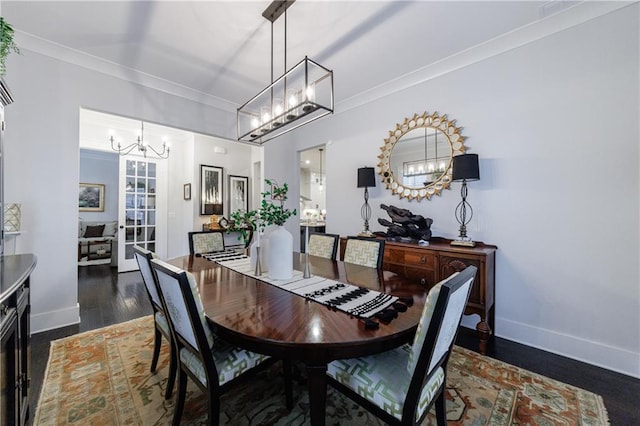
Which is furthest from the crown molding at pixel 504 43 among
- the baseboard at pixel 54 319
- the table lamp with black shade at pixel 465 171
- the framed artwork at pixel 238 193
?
the baseboard at pixel 54 319

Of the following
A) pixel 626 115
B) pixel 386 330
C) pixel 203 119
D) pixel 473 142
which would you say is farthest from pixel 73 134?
pixel 626 115

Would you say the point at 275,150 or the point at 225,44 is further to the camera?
the point at 275,150

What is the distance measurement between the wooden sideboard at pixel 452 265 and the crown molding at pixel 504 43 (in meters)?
1.81

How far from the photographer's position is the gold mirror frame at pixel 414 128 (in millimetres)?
2748

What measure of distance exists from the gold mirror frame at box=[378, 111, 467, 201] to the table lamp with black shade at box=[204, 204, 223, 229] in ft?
11.8

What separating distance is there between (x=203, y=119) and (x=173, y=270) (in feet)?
10.0

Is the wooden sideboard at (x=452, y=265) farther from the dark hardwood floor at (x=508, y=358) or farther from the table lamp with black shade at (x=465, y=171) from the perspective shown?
the dark hardwood floor at (x=508, y=358)

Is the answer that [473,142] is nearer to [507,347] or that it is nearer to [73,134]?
[507,347]

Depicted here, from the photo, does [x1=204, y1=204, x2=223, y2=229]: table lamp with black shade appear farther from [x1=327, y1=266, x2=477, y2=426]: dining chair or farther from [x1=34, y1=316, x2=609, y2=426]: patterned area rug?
[x1=327, y1=266, x2=477, y2=426]: dining chair

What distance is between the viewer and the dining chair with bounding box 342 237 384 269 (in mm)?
2227

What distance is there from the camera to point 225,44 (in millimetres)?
2461

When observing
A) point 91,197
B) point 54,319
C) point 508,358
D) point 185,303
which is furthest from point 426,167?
point 91,197

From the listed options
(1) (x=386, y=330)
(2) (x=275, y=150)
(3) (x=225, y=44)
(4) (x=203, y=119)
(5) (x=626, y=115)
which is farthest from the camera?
(2) (x=275, y=150)

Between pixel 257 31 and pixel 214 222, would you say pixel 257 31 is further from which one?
pixel 214 222
